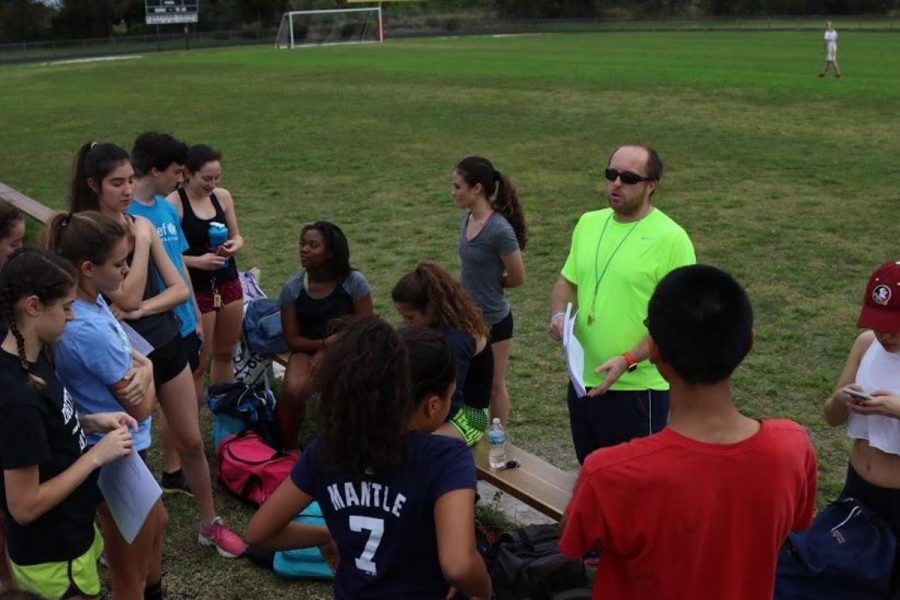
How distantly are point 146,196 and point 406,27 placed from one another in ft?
222

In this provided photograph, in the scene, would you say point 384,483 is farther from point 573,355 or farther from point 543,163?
point 543,163

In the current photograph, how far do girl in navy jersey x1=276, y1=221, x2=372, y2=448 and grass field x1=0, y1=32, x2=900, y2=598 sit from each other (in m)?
0.75

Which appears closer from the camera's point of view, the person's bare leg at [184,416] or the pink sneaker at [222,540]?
the person's bare leg at [184,416]

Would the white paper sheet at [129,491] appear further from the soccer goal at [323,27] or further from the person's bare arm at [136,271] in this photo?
the soccer goal at [323,27]

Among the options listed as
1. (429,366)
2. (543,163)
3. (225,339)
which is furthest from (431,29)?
(429,366)

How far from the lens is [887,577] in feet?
11.7

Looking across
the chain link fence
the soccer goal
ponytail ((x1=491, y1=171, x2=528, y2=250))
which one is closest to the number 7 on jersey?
ponytail ((x1=491, y1=171, x2=528, y2=250))

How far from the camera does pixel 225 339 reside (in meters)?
6.31

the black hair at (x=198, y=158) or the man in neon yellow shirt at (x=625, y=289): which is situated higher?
the black hair at (x=198, y=158)

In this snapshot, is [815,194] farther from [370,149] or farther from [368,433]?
[368,433]

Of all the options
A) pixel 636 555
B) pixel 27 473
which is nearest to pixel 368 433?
pixel 636 555

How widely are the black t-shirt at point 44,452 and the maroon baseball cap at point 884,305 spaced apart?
2946 mm

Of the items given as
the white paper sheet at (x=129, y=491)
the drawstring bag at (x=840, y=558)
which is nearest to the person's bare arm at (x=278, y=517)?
the white paper sheet at (x=129, y=491)

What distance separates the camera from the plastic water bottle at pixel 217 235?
5949 mm
